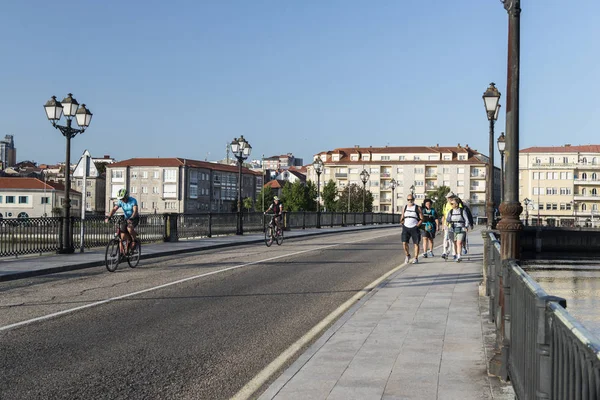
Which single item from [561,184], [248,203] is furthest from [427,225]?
[248,203]

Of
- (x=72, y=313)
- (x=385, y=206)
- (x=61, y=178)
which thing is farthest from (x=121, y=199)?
(x=61, y=178)

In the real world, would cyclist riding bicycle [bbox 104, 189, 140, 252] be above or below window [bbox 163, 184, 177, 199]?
below

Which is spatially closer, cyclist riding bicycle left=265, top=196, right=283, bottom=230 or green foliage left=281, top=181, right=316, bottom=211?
cyclist riding bicycle left=265, top=196, right=283, bottom=230

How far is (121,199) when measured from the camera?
643 inches

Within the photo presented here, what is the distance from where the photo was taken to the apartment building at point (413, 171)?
14338 centimetres

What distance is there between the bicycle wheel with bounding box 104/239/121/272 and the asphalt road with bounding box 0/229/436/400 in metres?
0.35

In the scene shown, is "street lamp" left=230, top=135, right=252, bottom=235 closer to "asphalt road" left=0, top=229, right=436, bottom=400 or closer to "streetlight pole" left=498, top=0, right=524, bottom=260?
"asphalt road" left=0, top=229, right=436, bottom=400

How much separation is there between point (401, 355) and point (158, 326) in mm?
3318

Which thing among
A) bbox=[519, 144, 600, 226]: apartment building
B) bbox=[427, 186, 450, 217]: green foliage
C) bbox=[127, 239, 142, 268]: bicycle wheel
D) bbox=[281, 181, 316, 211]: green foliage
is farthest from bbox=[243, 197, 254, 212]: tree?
bbox=[127, 239, 142, 268]: bicycle wheel

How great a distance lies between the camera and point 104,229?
73.6 feet

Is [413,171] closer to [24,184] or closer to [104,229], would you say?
[24,184]

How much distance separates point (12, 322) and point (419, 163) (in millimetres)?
142175

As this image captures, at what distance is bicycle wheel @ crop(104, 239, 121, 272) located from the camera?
15758mm

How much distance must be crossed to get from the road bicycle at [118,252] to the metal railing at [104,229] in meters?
1.79
